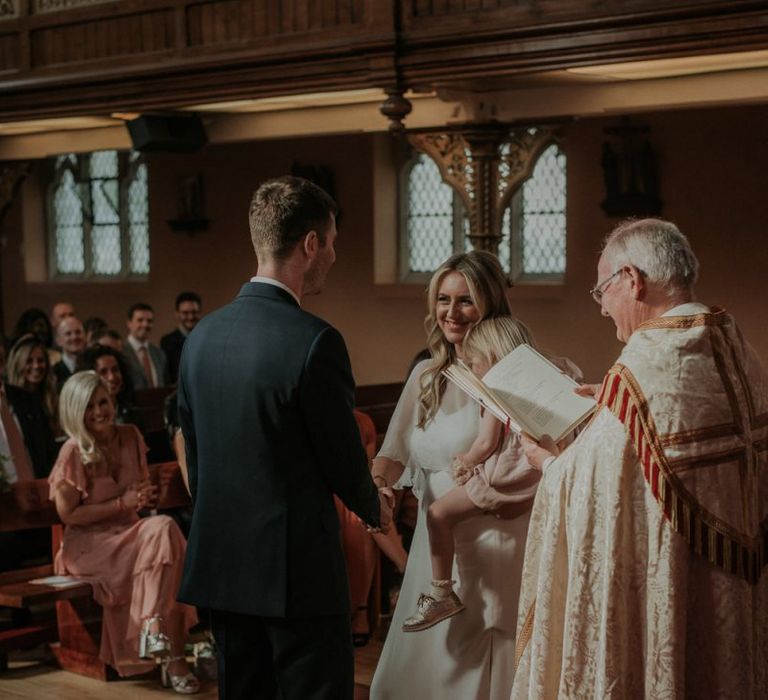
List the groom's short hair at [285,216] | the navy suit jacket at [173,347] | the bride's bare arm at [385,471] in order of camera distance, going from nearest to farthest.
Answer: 1. the groom's short hair at [285,216]
2. the bride's bare arm at [385,471]
3. the navy suit jacket at [173,347]

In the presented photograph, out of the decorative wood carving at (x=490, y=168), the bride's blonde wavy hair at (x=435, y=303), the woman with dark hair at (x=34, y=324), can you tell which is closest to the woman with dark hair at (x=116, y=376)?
the decorative wood carving at (x=490, y=168)

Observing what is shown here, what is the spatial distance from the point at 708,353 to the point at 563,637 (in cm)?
89

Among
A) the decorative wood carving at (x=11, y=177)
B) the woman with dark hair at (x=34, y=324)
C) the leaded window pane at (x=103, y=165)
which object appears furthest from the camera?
the leaded window pane at (x=103, y=165)

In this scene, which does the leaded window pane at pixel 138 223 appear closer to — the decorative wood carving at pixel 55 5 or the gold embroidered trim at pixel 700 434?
the decorative wood carving at pixel 55 5

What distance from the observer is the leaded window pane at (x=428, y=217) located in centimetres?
1336

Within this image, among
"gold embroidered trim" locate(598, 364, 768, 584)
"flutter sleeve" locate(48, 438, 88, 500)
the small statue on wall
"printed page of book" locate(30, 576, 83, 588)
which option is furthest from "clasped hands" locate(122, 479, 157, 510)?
the small statue on wall

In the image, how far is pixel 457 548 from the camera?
464 centimetres

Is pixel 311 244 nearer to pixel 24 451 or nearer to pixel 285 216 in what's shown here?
pixel 285 216

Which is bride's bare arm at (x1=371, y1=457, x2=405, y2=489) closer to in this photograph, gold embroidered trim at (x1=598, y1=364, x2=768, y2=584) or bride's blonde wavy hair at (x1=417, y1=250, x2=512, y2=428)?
bride's blonde wavy hair at (x1=417, y1=250, x2=512, y2=428)

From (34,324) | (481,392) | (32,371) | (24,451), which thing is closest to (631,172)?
(32,371)

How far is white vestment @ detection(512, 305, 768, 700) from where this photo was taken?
345 centimetres

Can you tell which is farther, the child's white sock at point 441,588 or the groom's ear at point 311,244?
the child's white sock at point 441,588

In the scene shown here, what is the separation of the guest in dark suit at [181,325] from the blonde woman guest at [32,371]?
302 centimetres

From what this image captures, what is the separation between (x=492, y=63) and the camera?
25.7 feet
